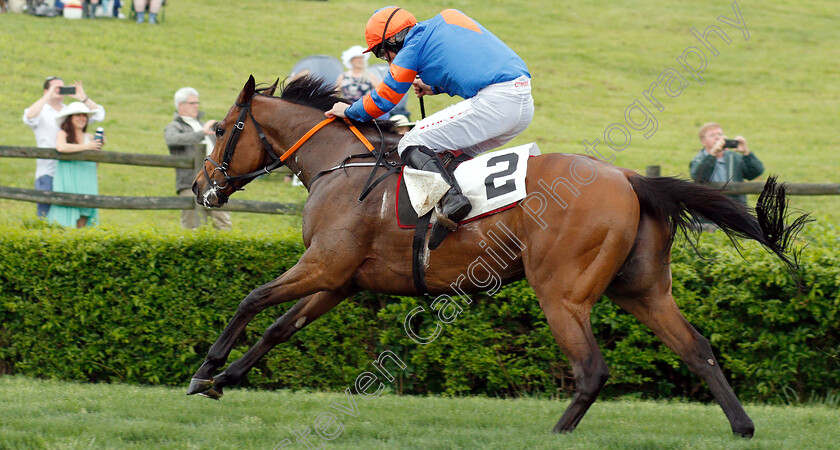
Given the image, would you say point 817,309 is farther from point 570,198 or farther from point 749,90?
point 749,90

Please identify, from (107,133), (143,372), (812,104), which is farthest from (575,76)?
(143,372)

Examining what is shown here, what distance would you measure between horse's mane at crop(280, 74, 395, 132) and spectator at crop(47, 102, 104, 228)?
3781 mm

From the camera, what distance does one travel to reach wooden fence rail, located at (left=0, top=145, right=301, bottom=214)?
7887mm

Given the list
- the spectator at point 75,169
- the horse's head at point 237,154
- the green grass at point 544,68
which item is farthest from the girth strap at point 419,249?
the green grass at point 544,68

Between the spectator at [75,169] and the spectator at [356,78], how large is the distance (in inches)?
129

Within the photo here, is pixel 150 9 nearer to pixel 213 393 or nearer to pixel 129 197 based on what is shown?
pixel 129 197

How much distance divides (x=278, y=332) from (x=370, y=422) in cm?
78

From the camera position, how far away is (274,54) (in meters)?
24.1

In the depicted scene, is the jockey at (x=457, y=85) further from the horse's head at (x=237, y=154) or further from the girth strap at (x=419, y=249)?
the horse's head at (x=237, y=154)

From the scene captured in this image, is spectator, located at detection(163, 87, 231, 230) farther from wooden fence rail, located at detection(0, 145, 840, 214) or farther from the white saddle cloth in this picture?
the white saddle cloth

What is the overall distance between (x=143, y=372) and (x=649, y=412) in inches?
145

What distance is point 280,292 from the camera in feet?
15.3

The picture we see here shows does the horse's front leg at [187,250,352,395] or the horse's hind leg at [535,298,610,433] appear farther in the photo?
the horse's front leg at [187,250,352,395]

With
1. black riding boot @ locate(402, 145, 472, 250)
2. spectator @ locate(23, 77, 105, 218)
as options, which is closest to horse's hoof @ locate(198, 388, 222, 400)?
black riding boot @ locate(402, 145, 472, 250)
